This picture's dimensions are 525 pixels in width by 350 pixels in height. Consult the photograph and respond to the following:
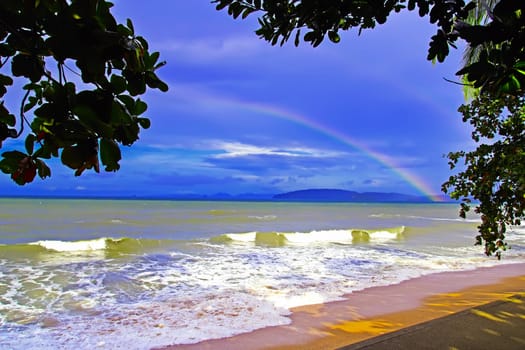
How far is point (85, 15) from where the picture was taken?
80cm

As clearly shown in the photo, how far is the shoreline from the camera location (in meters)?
4.60

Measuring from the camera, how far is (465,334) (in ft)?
11.7

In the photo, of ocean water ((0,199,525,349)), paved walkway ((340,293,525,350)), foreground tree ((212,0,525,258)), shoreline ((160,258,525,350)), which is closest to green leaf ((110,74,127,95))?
foreground tree ((212,0,525,258))

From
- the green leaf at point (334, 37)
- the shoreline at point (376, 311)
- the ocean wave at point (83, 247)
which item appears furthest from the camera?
the ocean wave at point (83, 247)

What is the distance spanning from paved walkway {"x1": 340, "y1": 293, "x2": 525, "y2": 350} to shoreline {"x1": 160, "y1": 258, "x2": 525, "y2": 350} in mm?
1068

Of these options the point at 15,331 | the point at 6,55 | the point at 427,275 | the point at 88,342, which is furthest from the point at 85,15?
the point at 427,275

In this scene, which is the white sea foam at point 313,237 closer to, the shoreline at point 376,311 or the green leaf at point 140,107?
the shoreline at point 376,311

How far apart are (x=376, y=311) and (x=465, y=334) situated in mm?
2443

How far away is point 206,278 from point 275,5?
23.9 ft

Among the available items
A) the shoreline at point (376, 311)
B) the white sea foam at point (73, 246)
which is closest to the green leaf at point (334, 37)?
the shoreline at point (376, 311)

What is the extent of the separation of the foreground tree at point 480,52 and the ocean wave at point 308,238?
10.8 m

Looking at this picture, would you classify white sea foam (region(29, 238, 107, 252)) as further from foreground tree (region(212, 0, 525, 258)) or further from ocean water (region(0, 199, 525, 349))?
foreground tree (region(212, 0, 525, 258))

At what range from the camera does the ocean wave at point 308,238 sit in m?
16.0

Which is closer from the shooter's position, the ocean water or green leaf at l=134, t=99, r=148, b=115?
green leaf at l=134, t=99, r=148, b=115
